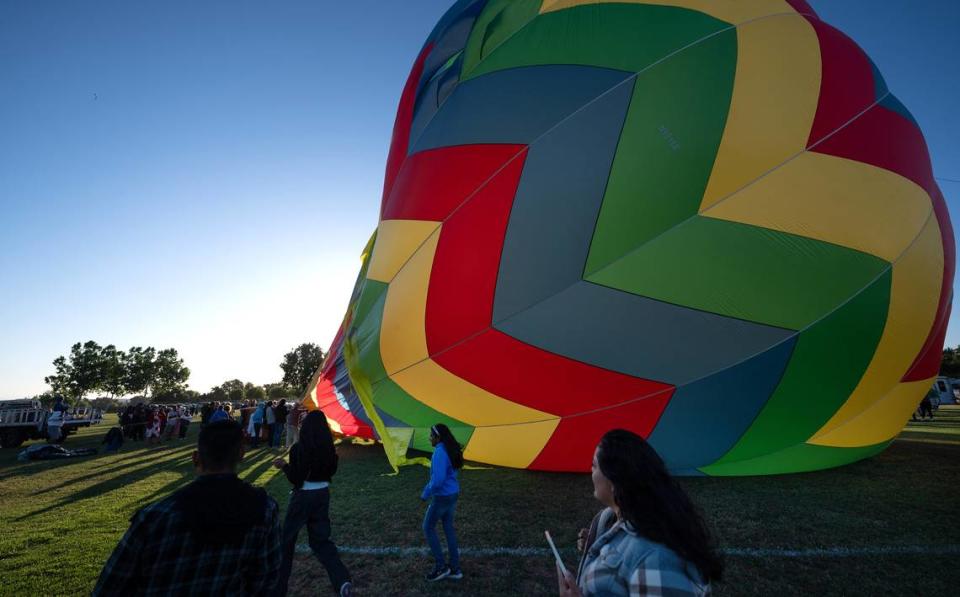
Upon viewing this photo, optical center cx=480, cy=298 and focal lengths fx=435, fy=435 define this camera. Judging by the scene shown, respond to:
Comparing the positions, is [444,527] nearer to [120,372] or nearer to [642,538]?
[642,538]

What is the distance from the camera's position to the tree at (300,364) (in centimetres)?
5991

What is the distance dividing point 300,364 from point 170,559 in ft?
212

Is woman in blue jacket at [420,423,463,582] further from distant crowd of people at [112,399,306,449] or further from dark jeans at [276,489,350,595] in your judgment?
distant crowd of people at [112,399,306,449]

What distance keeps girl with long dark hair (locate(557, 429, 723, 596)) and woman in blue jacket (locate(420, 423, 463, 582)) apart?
250 cm

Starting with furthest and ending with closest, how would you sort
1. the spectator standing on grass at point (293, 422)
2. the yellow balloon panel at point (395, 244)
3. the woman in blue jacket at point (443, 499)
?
1. the spectator standing on grass at point (293, 422)
2. the yellow balloon panel at point (395, 244)
3. the woman in blue jacket at point (443, 499)

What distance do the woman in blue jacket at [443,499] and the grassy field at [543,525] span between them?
0.56 ft

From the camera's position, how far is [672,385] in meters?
4.66

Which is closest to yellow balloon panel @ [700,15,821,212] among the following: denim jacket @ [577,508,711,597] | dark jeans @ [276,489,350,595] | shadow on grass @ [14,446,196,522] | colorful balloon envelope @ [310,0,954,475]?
colorful balloon envelope @ [310,0,954,475]

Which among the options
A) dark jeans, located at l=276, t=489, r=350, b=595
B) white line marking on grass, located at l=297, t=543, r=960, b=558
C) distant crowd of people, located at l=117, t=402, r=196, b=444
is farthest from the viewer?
distant crowd of people, located at l=117, t=402, r=196, b=444

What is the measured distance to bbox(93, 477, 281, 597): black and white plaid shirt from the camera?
5.53 feet

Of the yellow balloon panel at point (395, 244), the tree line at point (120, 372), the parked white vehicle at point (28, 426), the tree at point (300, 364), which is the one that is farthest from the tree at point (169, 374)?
the yellow balloon panel at point (395, 244)

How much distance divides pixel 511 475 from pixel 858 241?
570cm

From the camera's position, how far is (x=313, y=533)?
371cm

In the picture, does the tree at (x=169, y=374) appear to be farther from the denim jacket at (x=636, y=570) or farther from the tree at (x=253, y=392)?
the denim jacket at (x=636, y=570)
